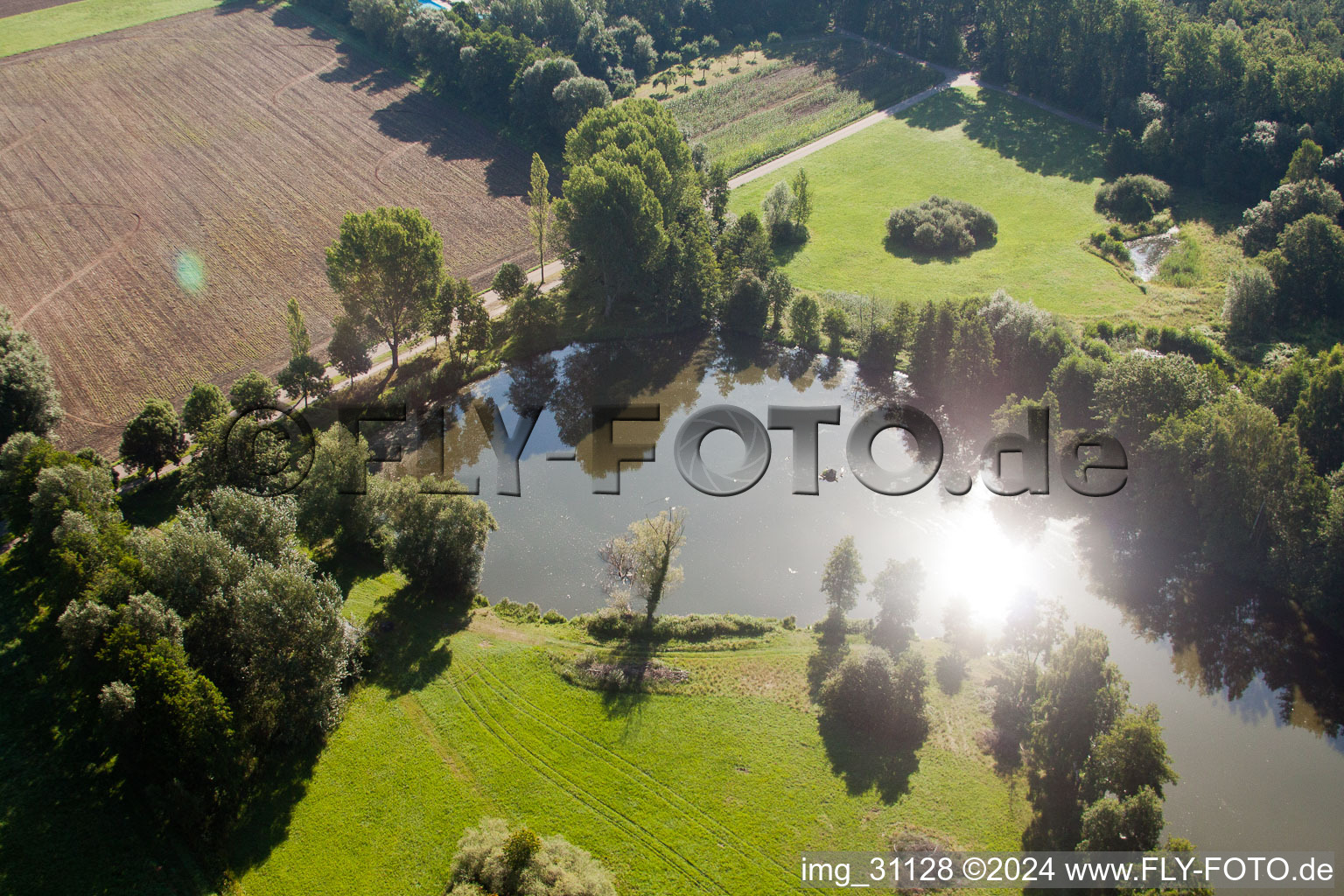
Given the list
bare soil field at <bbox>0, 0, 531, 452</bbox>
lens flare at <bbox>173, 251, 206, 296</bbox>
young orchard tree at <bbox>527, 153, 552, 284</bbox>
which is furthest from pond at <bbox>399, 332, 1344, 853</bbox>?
lens flare at <bbox>173, 251, 206, 296</bbox>

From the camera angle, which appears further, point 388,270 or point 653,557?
point 388,270

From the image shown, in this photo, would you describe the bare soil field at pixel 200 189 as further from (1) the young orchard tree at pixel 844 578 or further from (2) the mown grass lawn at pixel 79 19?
(1) the young orchard tree at pixel 844 578

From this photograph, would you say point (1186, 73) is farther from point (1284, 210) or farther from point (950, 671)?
point (950, 671)

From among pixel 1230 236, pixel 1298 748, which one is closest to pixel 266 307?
pixel 1298 748

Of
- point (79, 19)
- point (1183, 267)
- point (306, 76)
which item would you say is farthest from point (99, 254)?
point (1183, 267)

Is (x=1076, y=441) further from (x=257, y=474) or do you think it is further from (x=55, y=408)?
(x=55, y=408)

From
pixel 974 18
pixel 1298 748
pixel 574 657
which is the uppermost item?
pixel 974 18

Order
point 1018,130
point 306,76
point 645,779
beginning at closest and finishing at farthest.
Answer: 1. point 645,779
2. point 1018,130
3. point 306,76

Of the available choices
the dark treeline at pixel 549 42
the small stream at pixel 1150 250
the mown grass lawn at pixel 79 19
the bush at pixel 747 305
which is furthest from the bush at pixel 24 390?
the small stream at pixel 1150 250
